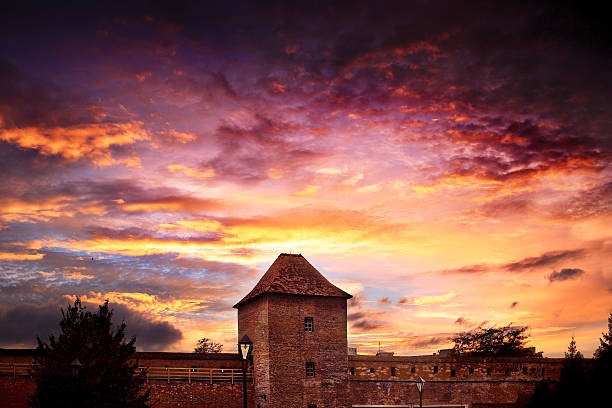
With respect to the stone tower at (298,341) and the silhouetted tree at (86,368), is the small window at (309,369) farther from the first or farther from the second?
the silhouetted tree at (86,368)

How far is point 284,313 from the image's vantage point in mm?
39375

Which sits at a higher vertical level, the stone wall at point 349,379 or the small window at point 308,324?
the small window at point 308,324

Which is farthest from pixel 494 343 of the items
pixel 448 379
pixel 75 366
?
pixel 75 366

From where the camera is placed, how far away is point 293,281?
4097 cm

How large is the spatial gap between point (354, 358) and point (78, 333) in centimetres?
2255

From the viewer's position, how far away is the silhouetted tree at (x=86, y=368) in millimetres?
21938

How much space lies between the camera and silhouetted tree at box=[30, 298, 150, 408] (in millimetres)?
21938

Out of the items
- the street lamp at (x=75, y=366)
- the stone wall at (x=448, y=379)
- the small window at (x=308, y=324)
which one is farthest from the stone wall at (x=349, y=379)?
the street lamp at (x=75, y=366)

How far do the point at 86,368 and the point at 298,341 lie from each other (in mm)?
18636

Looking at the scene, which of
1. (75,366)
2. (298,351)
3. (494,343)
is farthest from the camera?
(494,343)

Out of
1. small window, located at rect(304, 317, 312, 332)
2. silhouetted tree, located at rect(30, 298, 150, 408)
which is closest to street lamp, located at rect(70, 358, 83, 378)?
silhouetted tree, located at rect(30, 298, 150, 408)

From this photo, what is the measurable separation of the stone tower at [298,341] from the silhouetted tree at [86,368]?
15.3m

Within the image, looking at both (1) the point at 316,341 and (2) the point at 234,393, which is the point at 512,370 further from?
(2) the point at 234,393

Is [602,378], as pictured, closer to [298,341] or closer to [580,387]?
[580,387]
